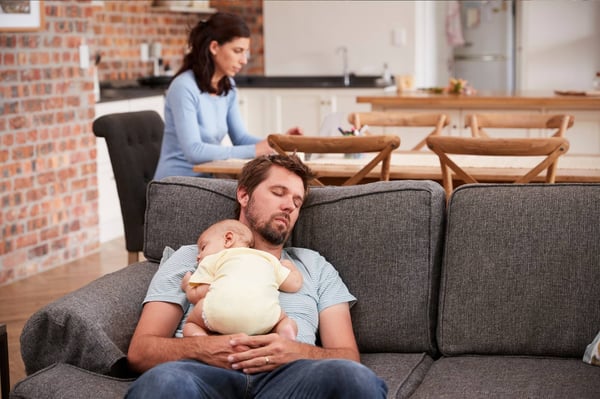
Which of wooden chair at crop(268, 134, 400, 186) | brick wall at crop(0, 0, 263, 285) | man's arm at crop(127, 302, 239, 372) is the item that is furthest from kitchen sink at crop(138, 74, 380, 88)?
A: man's arm at crop(127, 302, 239, 372)

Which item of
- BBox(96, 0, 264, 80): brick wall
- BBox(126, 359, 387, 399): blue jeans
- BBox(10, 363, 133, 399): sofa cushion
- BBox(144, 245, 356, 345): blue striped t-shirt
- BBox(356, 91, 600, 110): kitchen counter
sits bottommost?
BBox(10, 363, 133, 399): sofa cushion

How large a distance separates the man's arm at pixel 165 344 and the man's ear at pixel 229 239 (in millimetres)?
192

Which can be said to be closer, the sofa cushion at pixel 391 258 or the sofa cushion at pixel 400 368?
the sofa cushion at pixel 400 368

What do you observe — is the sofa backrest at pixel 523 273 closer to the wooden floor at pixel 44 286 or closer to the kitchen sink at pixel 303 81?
the wooden floor at pixel 44 286

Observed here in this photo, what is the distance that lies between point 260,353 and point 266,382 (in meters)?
0.06

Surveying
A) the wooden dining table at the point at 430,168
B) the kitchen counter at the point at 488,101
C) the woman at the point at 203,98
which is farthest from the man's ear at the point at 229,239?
the kitchen counter at the point at 488,101

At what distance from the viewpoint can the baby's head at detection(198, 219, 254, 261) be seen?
2527mm

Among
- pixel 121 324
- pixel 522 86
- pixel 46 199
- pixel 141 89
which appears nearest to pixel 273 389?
pixel 121 324

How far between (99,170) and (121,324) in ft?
12.2

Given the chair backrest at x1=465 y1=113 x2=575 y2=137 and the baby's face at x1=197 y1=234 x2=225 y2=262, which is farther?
the chair backrest at x1=465 y1=113 x2=575 y2=137

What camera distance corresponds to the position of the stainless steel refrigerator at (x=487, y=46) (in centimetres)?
1012

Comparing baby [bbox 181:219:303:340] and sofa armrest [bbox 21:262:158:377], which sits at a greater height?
baby [bbox 181:219:303:340]

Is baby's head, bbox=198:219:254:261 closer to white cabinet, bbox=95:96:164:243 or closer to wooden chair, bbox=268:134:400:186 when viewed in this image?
wooden chair, bbox=268:134:400:186

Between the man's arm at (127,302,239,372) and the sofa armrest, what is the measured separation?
0.17 ft
